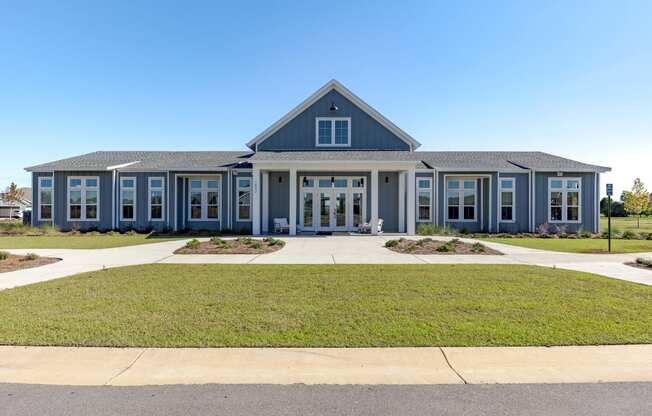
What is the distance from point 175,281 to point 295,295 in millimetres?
3078

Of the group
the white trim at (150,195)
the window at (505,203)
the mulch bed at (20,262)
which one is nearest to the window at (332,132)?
the white trim at (150,195)

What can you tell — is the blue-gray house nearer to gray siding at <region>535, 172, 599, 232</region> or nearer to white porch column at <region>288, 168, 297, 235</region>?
gray siding at <region>535, 172, 599, 232</region>

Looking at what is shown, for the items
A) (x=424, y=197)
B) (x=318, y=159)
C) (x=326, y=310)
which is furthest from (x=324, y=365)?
(x=424, y=197)

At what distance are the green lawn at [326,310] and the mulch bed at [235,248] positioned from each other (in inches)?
159

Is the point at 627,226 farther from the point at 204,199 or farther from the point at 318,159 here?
the point at 204,199

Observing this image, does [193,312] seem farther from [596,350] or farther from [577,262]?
[577,262]

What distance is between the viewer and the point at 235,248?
13.7 m

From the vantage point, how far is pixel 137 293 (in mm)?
7012

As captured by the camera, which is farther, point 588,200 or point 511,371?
point 588,200

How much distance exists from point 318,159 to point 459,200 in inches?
388

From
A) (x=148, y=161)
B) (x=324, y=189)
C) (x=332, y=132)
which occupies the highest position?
(x=332, y=132)

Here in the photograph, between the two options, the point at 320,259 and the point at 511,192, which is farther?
the point at 511,192

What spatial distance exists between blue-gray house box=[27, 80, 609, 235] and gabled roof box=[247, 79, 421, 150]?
60 mm

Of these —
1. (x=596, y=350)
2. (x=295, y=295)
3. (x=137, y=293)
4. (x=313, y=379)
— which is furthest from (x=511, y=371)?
(x=137, y=293)
